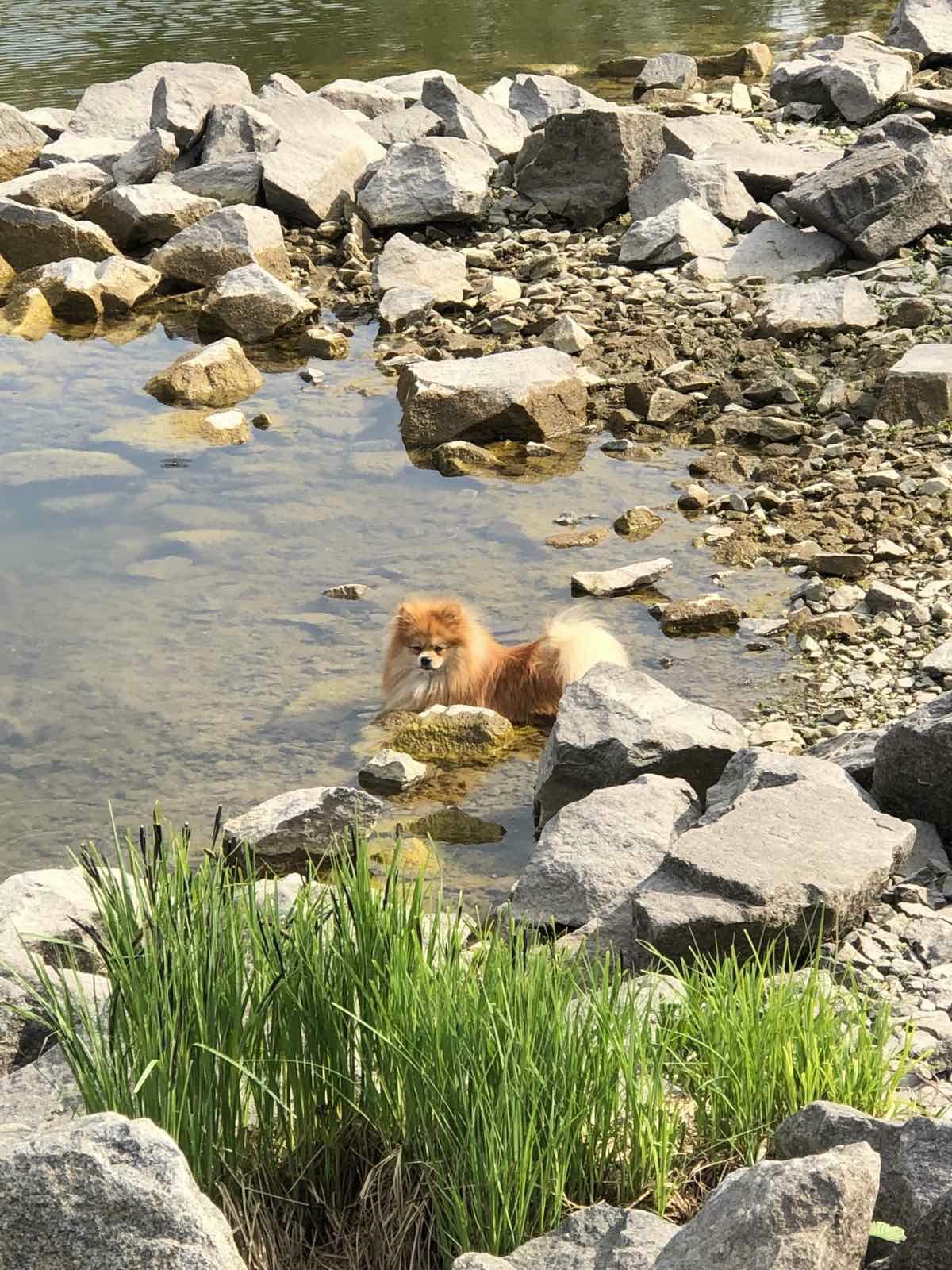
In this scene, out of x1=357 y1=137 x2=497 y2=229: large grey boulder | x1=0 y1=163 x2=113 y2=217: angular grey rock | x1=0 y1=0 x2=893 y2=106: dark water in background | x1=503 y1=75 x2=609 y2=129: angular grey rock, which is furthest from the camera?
x1=0 y1=0 x2=893 y2=106: dark water in background

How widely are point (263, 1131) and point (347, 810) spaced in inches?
104

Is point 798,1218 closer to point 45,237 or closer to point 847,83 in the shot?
point 45,237

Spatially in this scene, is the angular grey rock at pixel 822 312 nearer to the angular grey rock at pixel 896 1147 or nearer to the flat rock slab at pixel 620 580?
the flat rock slab at pixel 620 580

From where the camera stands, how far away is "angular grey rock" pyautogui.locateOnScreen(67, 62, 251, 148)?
17.4m

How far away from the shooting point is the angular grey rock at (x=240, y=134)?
16.2 m

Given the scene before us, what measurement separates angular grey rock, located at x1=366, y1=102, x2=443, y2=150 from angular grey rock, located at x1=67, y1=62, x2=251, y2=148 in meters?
2.02

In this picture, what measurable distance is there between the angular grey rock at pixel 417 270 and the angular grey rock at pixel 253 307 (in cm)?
90

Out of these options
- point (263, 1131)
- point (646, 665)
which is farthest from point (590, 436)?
point (263, 1131)

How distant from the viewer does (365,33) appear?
2658cm

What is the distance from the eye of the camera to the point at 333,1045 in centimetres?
296

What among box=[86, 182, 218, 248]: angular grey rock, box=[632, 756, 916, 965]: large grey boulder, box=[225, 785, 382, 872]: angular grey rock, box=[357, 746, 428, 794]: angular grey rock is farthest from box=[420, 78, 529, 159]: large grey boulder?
box=[632, 756, 916, 965]: large grey boulder

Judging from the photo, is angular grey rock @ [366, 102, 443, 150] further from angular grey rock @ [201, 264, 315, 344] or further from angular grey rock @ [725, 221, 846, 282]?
angular grey rock @ [725, 221, 846, 282]

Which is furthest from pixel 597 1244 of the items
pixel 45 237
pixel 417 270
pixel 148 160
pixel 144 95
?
pixel 144 95

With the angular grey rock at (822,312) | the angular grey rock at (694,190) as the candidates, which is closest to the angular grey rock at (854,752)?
the angular grey rock at (822,312)
